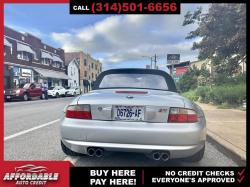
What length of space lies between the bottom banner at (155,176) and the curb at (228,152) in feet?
0.45

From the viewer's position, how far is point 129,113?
2.36 metres

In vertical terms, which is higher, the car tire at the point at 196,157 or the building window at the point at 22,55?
the building window at the point at 22,55

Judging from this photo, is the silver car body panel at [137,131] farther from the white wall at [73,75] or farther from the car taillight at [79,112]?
the white wall at [73,75]

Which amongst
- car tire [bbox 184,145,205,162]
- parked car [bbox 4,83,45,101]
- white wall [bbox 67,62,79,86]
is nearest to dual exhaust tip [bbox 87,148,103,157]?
car tire [bbox 184,145,205,162]

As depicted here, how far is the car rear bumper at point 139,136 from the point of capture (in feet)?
7.33

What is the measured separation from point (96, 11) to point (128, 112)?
136 inches

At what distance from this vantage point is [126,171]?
102 inches

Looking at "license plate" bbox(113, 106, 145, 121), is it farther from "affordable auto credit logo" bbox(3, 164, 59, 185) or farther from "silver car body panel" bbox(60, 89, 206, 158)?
"affordable auto credit logo" bbox(3, 164, 59, 185)

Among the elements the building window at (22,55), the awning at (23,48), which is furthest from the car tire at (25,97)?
the awning at (23,48)

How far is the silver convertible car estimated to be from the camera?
7.36 ft

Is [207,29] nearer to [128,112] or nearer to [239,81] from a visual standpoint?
[239,81]

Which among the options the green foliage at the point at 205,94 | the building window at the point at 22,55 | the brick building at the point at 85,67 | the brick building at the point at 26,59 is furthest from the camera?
the brick building at the point at 85,67

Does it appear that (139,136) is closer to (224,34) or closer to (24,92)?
(224,34)

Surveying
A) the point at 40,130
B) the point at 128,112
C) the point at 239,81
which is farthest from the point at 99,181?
the point at 239,81
